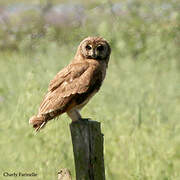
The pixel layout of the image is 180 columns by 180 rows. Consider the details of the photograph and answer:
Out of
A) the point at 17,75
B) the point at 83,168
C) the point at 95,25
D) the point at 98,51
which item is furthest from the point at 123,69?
the point at 83,168

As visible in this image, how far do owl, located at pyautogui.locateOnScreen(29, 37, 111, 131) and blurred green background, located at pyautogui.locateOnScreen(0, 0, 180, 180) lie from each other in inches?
17.3

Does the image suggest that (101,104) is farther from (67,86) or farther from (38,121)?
(38,121)

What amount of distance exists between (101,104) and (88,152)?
1.51m

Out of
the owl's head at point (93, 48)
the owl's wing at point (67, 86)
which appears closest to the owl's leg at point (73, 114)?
the owl's wing at point (67, 86)

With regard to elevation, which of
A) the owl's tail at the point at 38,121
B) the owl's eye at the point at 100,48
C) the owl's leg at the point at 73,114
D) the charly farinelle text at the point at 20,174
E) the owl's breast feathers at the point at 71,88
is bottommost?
the charly farinelle text at the point at 20,174

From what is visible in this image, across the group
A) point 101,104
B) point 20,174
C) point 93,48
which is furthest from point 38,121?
point 101,104

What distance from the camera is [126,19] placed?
34.6ft

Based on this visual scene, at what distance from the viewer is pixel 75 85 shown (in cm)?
396

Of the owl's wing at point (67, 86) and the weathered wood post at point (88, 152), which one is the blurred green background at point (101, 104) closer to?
the owl's wing at point (67, 86)

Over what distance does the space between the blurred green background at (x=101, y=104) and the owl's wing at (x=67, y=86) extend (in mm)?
487

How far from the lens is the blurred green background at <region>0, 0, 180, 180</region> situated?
14.8 ft

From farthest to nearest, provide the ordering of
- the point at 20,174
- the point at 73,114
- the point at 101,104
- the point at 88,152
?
the point at 101,104
the point at 20,174
the point at 73,114
the point at 88,152

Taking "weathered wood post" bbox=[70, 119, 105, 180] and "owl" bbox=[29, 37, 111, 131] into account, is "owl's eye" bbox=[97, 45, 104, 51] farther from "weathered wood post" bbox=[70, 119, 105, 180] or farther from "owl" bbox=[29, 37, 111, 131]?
"weathered wood post" bbox=[70, 119, 105, 180]

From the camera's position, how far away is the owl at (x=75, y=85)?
3.75 metres
